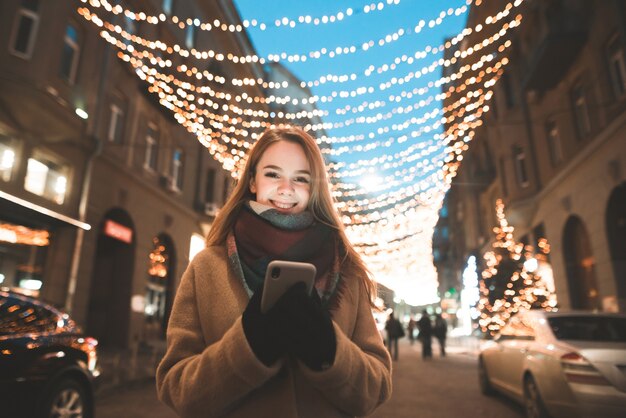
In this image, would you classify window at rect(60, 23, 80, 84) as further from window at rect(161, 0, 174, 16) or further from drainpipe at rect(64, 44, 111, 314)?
window at rect(161, 0, 174, 16)

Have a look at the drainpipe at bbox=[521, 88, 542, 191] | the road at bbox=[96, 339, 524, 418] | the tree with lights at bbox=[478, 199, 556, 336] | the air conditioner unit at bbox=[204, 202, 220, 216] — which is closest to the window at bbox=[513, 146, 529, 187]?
the drainpipe at bbox=[521, 88, 542, 191]

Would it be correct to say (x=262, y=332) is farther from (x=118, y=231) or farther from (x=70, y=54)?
(x=118, y=231)

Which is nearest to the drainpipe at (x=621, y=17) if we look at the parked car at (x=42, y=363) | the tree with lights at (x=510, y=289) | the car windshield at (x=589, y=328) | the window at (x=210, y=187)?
the tree with lights at (x=510, y=289)

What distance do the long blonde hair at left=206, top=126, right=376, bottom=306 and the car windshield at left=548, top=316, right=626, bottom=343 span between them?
545 cm

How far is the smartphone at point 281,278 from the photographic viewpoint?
125 cm

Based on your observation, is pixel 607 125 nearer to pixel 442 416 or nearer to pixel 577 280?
pixel 577 280

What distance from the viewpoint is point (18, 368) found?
4.46 meters

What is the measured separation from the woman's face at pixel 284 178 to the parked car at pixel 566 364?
197 inches

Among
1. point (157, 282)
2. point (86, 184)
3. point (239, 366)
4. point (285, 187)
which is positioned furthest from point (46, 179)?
point (239, 366)

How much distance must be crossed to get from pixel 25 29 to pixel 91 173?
449 centimetres

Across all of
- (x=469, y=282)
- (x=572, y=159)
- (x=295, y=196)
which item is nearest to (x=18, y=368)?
(x=295, y=196)

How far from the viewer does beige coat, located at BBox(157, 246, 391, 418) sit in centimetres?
136

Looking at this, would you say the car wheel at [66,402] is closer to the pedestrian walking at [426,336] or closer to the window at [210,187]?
the pedestrian walking at [426,336]

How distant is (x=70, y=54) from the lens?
45.2 feet
